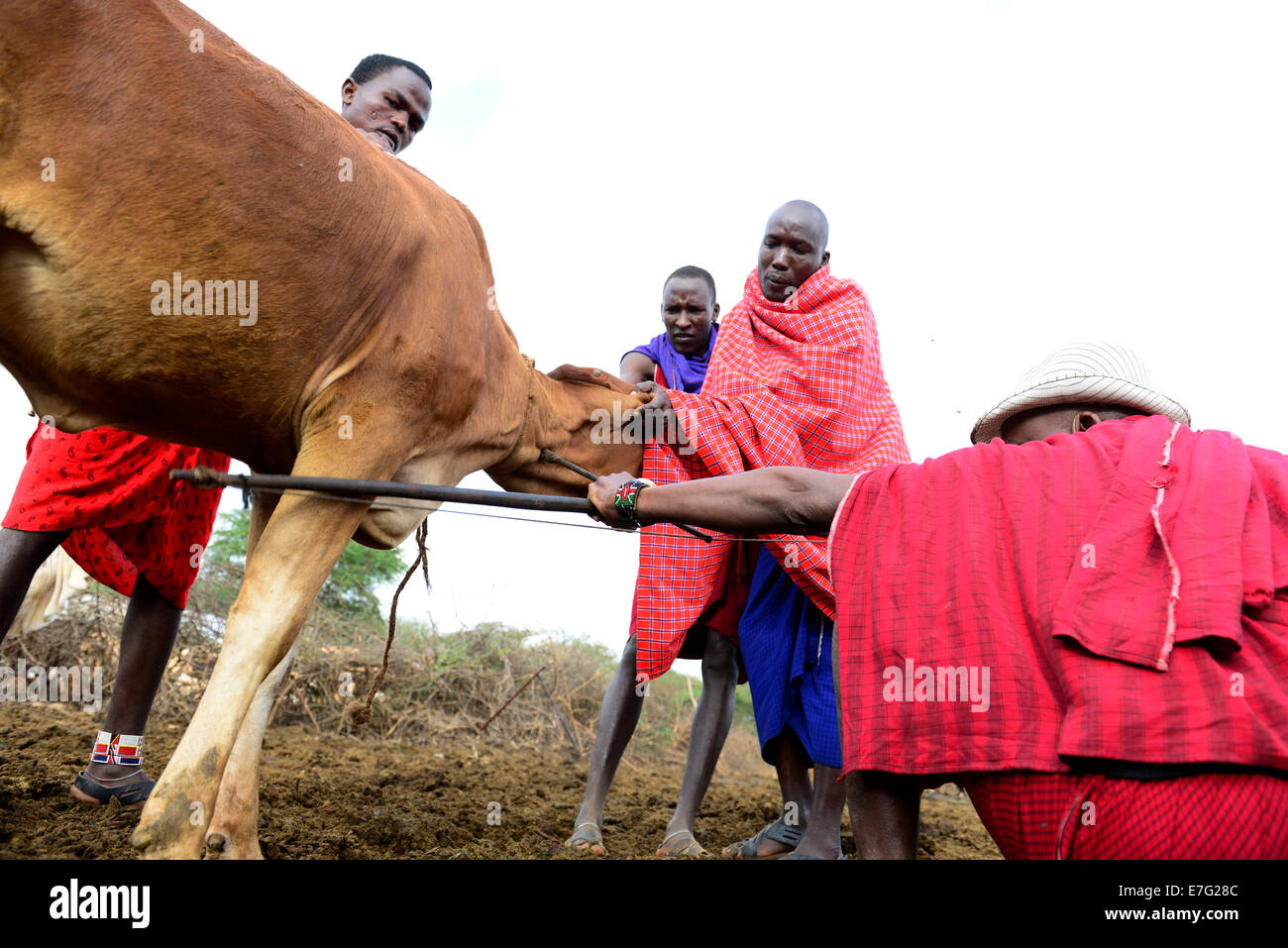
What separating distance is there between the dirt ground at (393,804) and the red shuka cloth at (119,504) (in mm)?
870

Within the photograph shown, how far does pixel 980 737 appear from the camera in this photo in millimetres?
2002

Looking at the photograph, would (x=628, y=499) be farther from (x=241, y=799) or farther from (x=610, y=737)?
(x=610, y=737)

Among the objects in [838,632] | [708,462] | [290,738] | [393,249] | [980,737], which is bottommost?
[290,738]

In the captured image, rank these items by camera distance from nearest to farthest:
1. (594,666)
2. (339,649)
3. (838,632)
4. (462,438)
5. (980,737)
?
1. (980,737)
2. (838,632)
3. (462,438)
4. (339,649)
5. (594,666)

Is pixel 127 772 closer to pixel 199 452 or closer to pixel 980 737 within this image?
pixel 199 452

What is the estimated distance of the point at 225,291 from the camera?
8.23 feet

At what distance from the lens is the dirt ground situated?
3.34m

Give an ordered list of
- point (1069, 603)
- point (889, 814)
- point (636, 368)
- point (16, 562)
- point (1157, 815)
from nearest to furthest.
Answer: point (1157, 815), point (1069, 603), point (889, 814), point (16, 562), point (636, 368)

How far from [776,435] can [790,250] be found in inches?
45.0

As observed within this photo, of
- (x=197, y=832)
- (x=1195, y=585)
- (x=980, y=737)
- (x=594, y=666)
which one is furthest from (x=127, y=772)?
(x=594, y=666)

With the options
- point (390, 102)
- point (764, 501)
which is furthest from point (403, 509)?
point (390, 102)

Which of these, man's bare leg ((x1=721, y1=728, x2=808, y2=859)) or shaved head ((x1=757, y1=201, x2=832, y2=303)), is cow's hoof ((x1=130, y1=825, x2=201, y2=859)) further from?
shaved head ((x1=757, y1=201, x2=832, y2=303))

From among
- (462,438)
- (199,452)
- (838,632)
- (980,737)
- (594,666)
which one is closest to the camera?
(980,737)
